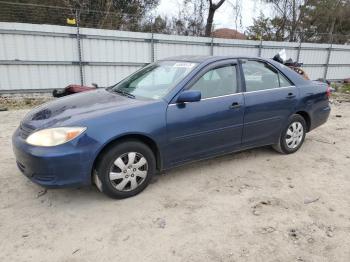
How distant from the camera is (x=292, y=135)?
4758mm

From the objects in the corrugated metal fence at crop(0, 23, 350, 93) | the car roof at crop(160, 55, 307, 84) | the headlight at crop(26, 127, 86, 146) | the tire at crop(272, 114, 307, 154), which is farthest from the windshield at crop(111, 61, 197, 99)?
the corrugated metal fence at crop(0, 23, 350, 93)

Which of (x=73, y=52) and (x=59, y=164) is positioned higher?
(x=73, y=52)

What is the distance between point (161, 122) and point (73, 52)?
6.98 meters

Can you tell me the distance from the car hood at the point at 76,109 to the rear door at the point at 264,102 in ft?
4.91

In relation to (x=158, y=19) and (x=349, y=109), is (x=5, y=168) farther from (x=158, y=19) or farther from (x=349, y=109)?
(x=158, y=19)

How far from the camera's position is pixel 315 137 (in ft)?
19.1

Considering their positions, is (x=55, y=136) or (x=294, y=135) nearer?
(x=55, y=136)

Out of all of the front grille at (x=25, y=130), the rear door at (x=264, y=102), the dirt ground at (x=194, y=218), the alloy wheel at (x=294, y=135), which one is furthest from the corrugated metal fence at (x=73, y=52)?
the alloy wheel at (x=294, y=135)

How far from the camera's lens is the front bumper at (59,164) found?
9.50 feet

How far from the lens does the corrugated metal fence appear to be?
853cm

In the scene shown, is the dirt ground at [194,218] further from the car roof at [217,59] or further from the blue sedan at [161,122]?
the car roof at [217,59]

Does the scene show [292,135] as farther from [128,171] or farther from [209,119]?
[128,171]

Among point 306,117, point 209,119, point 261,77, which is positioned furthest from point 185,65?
point 306,117

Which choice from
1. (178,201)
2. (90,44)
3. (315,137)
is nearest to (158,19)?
(90,44)
